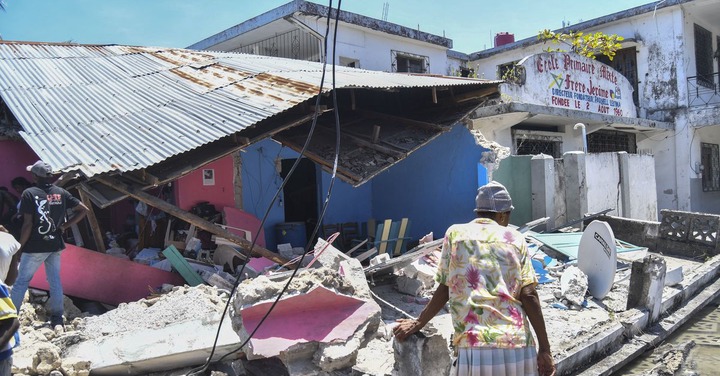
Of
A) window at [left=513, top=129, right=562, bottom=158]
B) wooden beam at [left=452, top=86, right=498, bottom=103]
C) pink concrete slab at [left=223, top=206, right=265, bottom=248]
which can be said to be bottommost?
pink concrete slab at [left=223, top=206, right=265, bottom=248]

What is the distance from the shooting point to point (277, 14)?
12.7 metres

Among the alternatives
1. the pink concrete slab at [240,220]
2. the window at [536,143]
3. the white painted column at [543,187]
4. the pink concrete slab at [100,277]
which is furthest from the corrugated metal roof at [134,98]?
the window at [536,143]

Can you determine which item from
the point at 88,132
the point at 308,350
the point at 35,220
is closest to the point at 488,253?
the point at 308,350

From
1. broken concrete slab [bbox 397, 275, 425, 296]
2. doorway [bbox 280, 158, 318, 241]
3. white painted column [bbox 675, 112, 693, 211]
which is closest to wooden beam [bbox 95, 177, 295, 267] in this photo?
broken concrete slab [bbox 397, 275, 425, 296]

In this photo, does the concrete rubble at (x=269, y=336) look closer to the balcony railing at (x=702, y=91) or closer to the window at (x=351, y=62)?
the window at (x=351, y=62)

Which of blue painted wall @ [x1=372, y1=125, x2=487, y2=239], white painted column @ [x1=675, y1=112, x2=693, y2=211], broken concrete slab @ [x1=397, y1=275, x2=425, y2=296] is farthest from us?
white painted column @ [x1=675, y1=112, x2=693, y2=211]

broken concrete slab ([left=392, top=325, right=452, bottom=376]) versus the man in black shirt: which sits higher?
the man in black shirt

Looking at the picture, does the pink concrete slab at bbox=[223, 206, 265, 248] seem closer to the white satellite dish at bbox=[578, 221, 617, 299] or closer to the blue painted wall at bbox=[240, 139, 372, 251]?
the blue painted wall at bbox=[240, 139, 372, 251]

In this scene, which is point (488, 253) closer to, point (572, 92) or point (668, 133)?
point (572, 92)

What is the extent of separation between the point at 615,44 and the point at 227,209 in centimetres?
1290

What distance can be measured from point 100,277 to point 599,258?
6.19m

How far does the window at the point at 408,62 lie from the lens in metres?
15.0

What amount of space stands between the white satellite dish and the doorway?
196 inches

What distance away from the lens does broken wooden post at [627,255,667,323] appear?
223 inches
